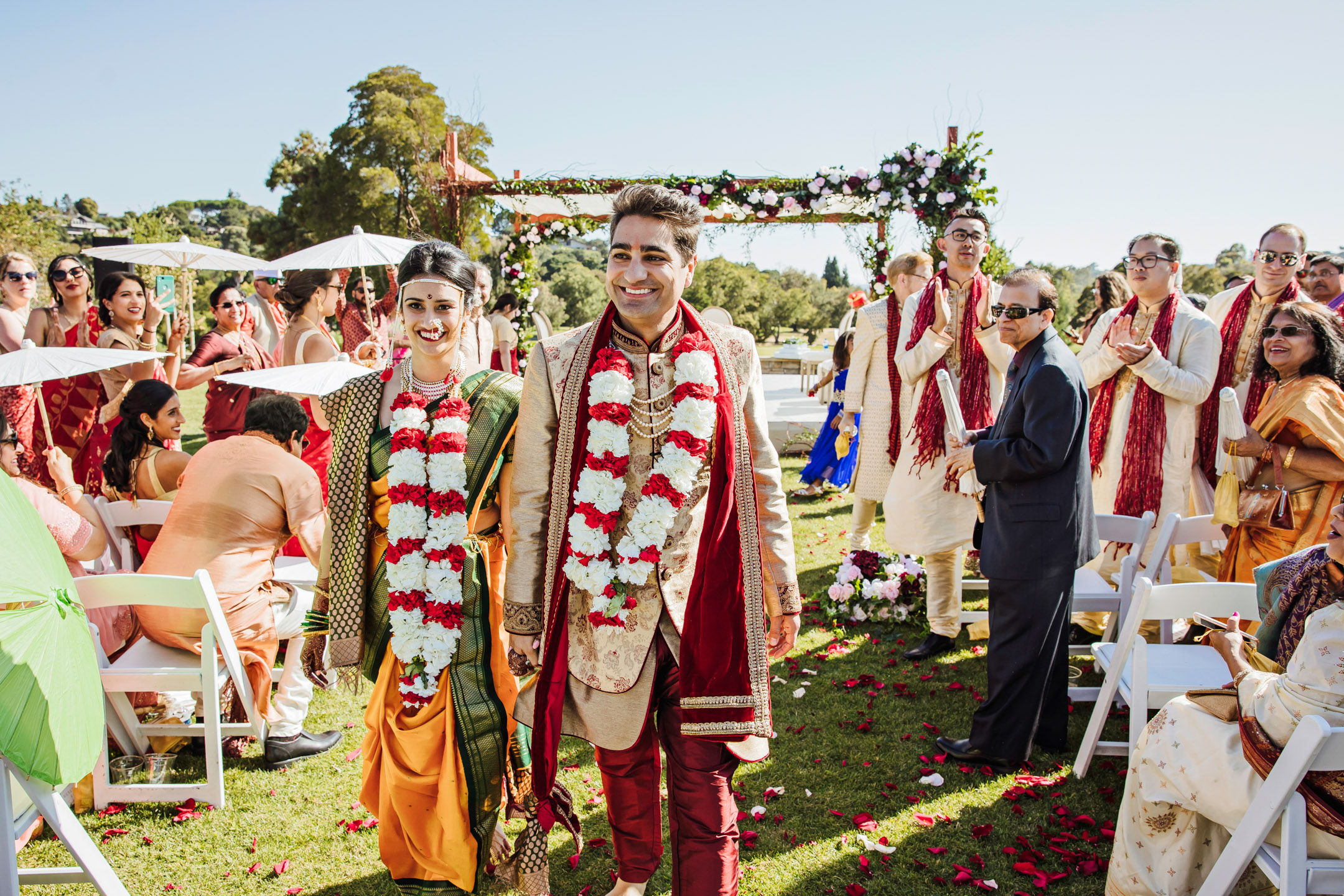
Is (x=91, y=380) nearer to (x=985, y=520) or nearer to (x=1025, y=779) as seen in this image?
(x=985, y=520)

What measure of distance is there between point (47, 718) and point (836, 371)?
7.66m

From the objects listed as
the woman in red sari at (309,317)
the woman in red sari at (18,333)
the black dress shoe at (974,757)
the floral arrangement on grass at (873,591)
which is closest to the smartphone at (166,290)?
the woman in red sari at (18,333)

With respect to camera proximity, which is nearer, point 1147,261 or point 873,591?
point 1147,261

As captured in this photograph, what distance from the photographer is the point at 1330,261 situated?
6270mm

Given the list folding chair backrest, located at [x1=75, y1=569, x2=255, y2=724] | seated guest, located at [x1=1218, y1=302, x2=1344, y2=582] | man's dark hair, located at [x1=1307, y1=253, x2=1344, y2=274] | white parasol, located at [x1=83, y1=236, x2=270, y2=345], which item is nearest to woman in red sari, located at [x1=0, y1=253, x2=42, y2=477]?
white parasol, located at [x1=83, y1=236, x2=270, y2=345]

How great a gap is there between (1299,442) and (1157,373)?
1.07 m

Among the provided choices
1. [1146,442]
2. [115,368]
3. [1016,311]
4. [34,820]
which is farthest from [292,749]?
[1146,442]

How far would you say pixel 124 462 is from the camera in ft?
14.0

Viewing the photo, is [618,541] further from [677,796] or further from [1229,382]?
[1229,382]

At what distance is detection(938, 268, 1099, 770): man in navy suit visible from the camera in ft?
11.4

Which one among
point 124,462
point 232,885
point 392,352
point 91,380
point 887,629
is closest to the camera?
point 232,885

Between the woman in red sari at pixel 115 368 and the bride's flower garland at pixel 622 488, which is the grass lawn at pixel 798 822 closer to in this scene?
the bride's flower garland at pixel 622 488

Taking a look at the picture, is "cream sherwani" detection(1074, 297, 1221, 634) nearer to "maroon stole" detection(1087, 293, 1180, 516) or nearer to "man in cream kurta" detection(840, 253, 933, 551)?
"maroon stole" detection(1087, 293, 1180, 516)

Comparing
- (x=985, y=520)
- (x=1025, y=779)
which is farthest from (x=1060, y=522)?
(x=1025, y=779)
